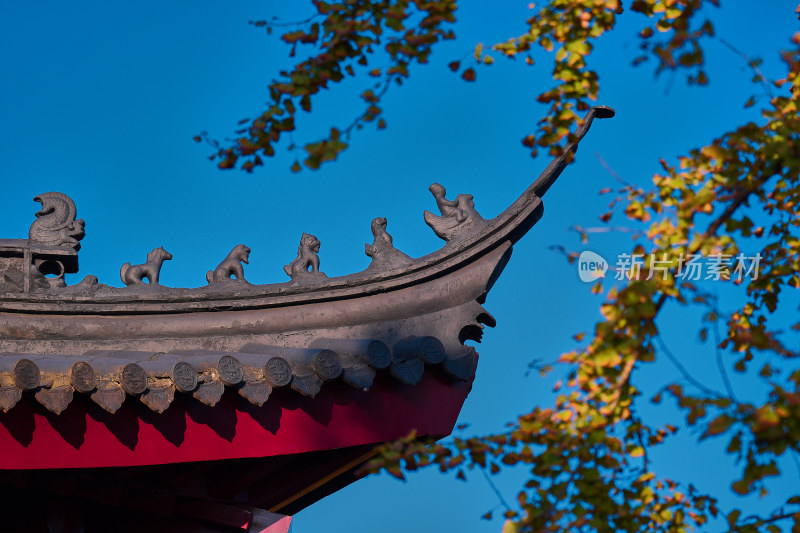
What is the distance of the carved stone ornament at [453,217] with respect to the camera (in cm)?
512

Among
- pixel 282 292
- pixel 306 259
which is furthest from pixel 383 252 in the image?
pixel 282 292

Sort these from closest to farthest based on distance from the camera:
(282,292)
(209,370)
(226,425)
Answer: (209,370) → (226,425) → (282,292)

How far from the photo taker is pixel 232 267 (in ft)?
17.1

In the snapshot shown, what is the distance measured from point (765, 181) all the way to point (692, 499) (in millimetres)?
1084

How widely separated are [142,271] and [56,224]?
46 cm

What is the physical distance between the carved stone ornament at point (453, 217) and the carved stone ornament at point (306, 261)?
55 centimetres

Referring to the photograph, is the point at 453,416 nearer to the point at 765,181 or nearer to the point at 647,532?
the point at 647,532

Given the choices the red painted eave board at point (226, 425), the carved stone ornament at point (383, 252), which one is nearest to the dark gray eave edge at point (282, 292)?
the carved stone ornament at point (383, 252)

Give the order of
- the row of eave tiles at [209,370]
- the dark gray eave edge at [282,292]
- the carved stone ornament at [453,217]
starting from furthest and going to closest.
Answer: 1. the carved stone ornament at [453,217]
2. the dark gray eave edge at [282,292]
3. the row of eave tiles at [209,370]

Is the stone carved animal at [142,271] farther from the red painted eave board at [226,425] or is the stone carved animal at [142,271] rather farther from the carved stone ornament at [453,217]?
the carved stone ornament at [453,217]

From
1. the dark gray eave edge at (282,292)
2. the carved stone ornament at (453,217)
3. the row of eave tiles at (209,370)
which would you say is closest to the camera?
the row of eave tiles at (209,370)

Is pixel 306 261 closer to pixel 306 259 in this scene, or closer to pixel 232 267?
pixel 306 259

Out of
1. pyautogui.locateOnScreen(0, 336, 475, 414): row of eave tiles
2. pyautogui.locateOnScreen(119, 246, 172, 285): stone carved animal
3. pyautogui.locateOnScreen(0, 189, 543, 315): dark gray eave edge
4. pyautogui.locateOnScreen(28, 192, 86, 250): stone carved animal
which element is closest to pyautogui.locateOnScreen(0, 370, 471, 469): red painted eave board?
pyautogui.locateOnScreen(0, 336, 475, 414): row of eave tiles

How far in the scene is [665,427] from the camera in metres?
3.29
